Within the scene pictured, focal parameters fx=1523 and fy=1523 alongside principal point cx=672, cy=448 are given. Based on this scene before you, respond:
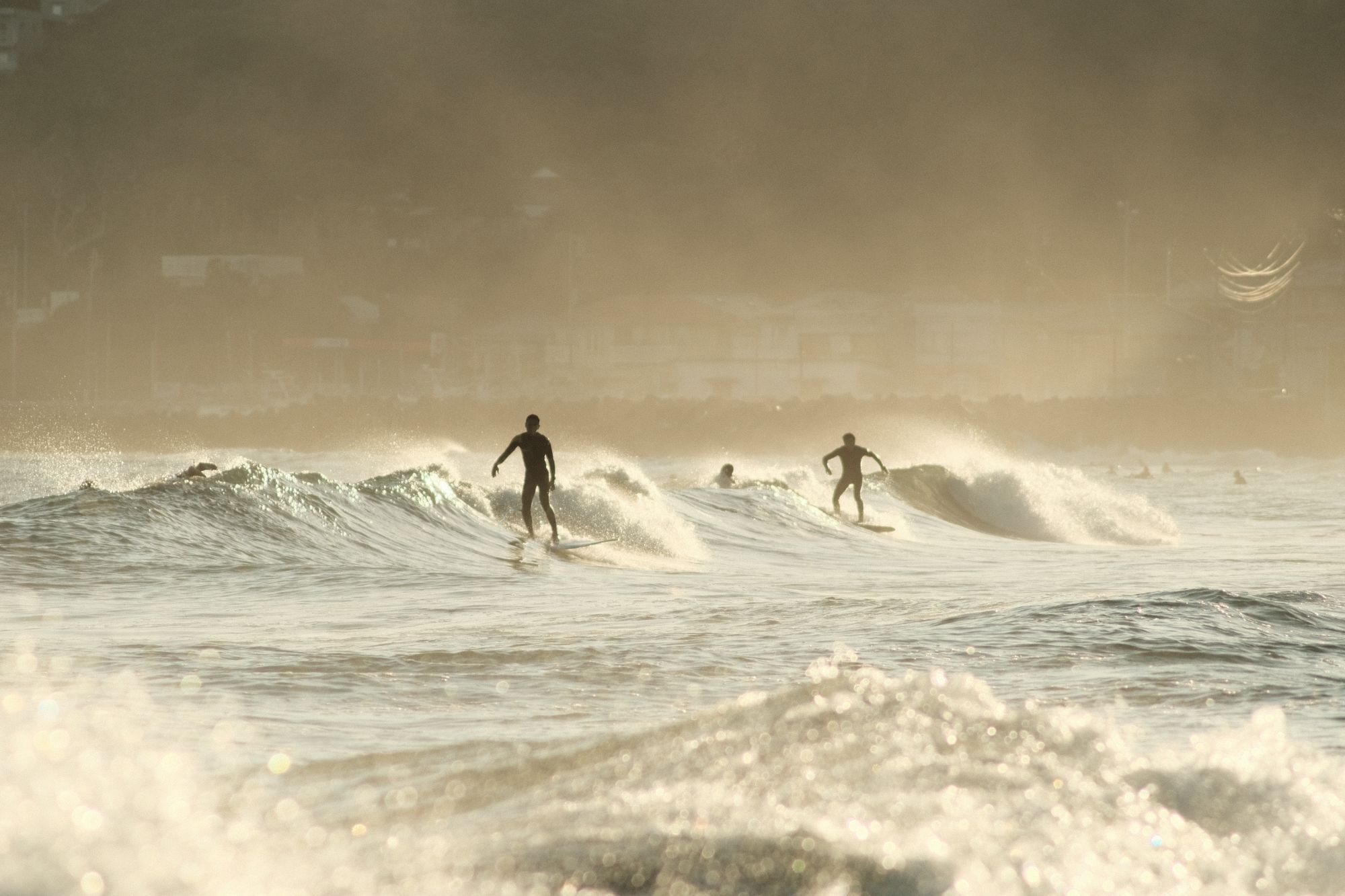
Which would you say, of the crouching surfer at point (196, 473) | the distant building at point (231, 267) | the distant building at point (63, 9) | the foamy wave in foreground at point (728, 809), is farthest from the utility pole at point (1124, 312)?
the distant building at point (63, 9)

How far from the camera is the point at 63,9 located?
192750 mm

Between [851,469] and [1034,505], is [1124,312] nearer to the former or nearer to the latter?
[1034,505]

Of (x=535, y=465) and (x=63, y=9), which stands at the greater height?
(x=63, y=9)

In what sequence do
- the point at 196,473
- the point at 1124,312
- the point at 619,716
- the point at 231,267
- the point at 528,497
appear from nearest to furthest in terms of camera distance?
1. the point at 619,716
2. the point at 528,497
3. the point at 196,473
4. the point at 1124,312
5. the point at 231,267

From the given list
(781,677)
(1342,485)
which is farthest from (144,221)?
(781,677)

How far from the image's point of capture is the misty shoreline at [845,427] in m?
87.2

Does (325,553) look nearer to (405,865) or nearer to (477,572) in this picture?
(477,572)

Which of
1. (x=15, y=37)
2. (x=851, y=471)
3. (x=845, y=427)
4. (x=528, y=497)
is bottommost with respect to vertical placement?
(x=528, y=497)

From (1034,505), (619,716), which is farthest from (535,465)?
(1034,505)

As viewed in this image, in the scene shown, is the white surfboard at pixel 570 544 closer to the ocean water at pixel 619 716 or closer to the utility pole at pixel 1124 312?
the ocean water at pixel 619 716

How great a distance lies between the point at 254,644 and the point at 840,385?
91.3 meters

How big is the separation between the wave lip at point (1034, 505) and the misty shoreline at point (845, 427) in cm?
5183

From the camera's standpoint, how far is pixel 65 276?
131 m

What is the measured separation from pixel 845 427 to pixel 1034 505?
5997cm
